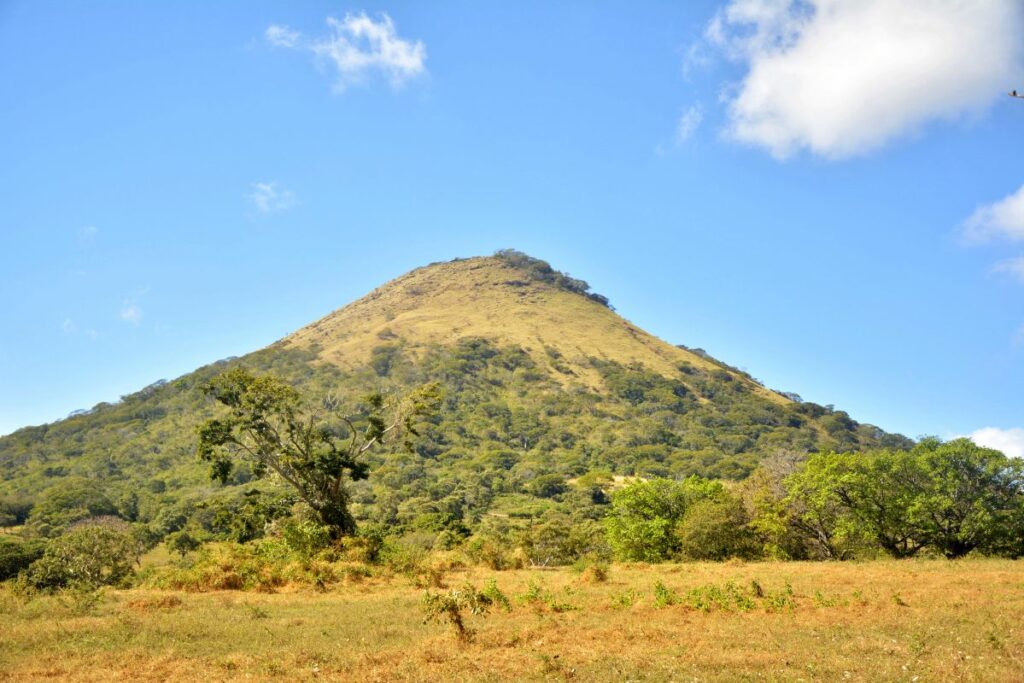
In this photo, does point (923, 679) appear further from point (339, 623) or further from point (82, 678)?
point (82, 678)

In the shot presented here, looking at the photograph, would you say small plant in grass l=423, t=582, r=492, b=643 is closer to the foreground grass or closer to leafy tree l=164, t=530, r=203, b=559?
the foreground grass

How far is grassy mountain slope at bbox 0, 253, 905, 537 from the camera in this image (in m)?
95.0

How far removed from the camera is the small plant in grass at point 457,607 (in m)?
15.7

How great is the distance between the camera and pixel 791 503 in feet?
133

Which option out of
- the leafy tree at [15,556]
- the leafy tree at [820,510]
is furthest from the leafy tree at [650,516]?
the leafy tree at [15,556]

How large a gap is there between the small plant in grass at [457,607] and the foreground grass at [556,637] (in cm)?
30

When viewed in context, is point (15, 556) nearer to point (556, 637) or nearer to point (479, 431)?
point (556, 637)

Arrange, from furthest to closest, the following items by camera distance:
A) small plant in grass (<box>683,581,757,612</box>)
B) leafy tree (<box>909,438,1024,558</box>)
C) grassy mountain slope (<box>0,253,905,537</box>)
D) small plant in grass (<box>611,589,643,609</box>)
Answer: grassy mountain slope (<box>0,253,905,537</box>) < leafy tree (<box>909,438,1024,558</box>) < small plant in grass (<box>611,589,643,609</box>) < small plant in grass (<box>683,581,757,612</box>)

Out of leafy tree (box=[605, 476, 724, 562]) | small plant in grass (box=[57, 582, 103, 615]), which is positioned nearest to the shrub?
small plant in grass (box=[57, 582, 103, 615])

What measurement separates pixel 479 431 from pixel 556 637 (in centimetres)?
12481

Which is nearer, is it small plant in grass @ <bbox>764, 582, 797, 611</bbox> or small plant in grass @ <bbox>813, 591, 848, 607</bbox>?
small plant in grass @ <bbox>764, 582, 797, 611</bbox>

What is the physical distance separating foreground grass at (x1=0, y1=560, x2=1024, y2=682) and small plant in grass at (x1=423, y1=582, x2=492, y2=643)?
1.00 ft

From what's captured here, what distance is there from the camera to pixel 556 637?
51.8ft

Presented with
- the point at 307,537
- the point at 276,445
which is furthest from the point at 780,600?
the point at 276,445
